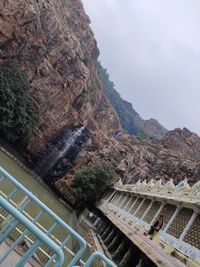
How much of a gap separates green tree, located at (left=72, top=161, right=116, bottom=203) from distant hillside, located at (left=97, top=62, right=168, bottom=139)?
84090mm

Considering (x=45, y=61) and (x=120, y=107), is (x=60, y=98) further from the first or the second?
(x=120, y=107)

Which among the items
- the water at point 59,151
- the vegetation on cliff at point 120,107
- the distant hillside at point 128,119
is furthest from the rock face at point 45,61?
the vegetation on cliff at point 120,107

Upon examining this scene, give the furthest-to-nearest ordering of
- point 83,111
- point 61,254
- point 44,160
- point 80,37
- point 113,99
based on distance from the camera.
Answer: point 113,99, point 80,37, point 83,111, point 44,160, point 61,254

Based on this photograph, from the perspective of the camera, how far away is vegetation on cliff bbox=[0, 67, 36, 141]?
46156mm

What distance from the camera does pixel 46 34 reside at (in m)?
56.2

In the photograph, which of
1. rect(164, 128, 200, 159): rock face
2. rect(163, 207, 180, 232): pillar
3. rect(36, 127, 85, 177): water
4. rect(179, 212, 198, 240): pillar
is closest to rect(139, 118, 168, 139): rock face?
rect(164, 128, 200, 159): rock face

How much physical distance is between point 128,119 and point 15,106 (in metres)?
96.3

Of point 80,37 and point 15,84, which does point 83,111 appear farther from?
point 80,37

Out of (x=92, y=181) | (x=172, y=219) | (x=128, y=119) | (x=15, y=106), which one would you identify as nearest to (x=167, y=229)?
(x=172, y=219)

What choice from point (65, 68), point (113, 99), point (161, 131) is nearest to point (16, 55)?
point (65, 68)

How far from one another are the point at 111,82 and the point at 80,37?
64.7 m

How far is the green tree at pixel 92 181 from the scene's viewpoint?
45.4 m

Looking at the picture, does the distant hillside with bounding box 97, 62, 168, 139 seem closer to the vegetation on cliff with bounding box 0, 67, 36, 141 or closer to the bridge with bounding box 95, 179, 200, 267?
the vegetation on cliff with bounding box 0, 67, 36, 141

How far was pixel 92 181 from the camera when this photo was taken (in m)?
46.5
